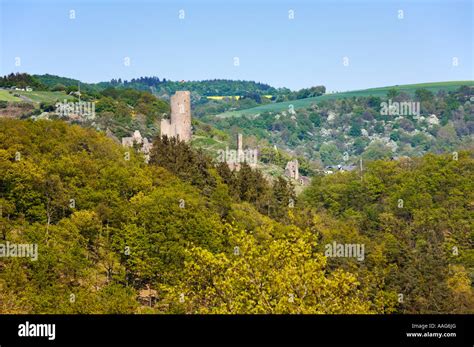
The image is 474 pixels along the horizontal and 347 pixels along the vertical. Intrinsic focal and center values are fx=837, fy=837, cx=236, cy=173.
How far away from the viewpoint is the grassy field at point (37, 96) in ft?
441

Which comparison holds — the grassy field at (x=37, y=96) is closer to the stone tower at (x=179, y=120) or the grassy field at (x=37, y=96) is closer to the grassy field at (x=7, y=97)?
the grassy field at (x=7, y=97)

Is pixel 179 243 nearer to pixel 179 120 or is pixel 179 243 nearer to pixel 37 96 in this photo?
pixel 179 120

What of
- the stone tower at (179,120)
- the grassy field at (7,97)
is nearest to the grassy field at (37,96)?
the grassy field at (7,97)

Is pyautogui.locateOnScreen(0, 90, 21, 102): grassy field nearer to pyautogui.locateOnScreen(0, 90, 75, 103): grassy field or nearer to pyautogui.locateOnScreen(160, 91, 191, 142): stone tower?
pyautogui.locateOnScreen(0, 90, 75, 103): grassy field

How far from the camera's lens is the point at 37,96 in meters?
139

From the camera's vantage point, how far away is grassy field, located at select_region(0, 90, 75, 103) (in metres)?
134

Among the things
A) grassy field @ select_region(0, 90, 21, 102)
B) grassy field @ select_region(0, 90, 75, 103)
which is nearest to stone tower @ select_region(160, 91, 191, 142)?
grassy field @ select_region(0, 90, 75, 103)

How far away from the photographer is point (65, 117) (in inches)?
4656

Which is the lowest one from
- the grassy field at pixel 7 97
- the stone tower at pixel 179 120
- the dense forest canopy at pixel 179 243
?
the dense forest canopy at pixel 179 243

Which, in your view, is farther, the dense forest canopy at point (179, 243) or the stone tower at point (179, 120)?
the stone tower at point (179, 120)

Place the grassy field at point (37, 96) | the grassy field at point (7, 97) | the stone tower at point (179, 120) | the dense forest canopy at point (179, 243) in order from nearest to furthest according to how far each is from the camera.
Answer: the dense forest canopy at point (179, 243) → the stone tower at point (179, 120) → the grassy field at point (7, 97) → the grassy field at point (37, 96)
